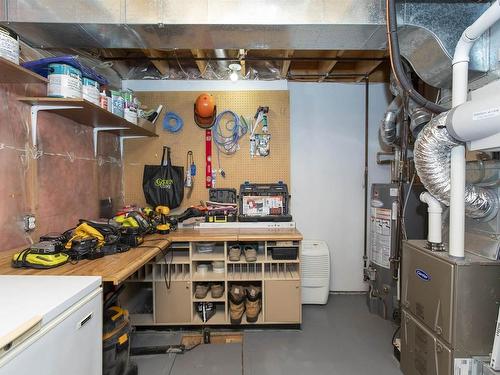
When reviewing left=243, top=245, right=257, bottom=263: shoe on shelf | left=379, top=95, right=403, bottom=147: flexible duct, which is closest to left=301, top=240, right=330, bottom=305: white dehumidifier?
left=243, top=245, right=257, bottom=263: shoe on shelf

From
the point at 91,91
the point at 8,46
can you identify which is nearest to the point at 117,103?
the point at 91,91

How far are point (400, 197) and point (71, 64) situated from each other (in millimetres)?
2679

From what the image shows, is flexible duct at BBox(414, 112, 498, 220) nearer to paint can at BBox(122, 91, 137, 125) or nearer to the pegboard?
the pegboard

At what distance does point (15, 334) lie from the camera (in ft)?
2.47

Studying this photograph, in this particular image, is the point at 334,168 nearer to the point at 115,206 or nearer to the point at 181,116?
the point at 181,116

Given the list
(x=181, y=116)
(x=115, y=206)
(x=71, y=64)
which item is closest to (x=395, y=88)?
(x=181, y=116)

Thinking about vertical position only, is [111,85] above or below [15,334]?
above

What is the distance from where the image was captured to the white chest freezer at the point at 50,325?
2.57ft

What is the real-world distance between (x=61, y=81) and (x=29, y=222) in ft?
2.98

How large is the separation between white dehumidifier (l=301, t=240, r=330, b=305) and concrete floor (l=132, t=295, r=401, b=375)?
0.24 meters

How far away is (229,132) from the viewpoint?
9.68 feet

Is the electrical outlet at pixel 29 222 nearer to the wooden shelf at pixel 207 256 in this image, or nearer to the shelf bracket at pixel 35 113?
the shelf bracket at pixel 35 113

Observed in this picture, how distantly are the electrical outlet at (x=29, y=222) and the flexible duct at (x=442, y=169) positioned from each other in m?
2.48

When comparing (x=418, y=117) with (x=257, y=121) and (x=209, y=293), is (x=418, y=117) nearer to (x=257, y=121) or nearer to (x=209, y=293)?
(x=257, y=121)
